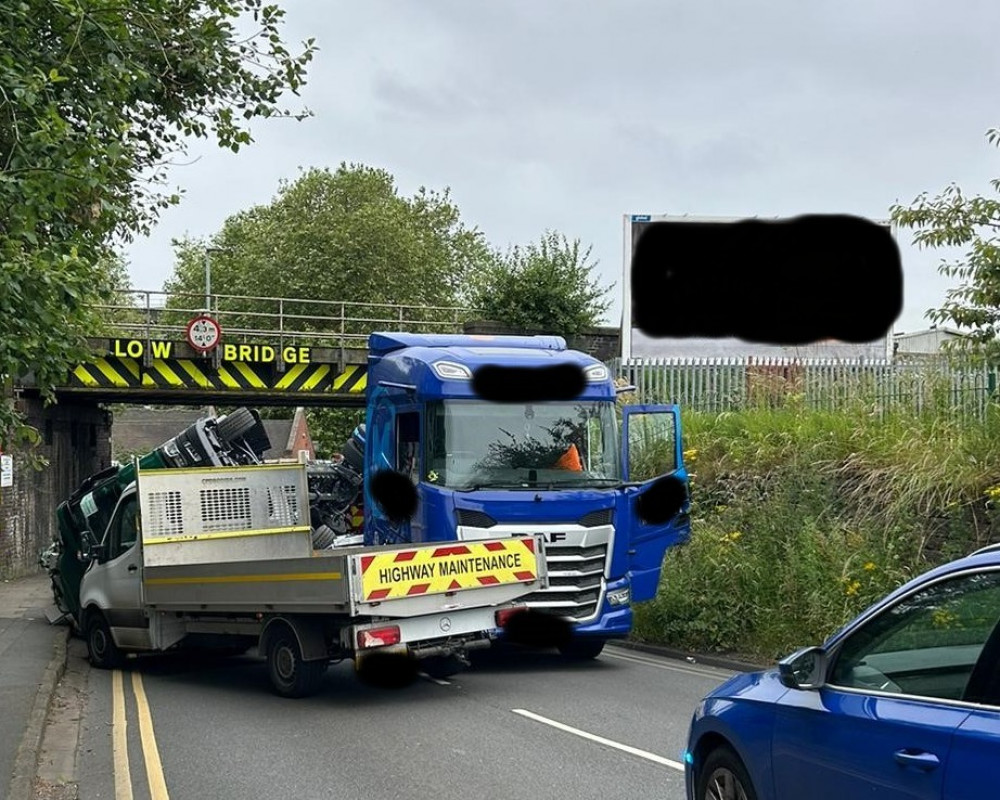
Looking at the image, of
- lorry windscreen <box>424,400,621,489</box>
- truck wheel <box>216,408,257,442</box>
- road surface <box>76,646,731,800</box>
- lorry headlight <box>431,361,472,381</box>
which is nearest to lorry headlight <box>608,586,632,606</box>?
road surface <box>76,646,731,800</box>

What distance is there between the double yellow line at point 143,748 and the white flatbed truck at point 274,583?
0.96 meters

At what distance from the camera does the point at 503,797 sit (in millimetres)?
7152

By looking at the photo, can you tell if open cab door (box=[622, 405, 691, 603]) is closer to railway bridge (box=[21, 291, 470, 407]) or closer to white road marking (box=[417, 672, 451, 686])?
white road marking (box=[417, 672, 451, 686])

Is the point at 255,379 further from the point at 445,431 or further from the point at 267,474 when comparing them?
the point at 445,431

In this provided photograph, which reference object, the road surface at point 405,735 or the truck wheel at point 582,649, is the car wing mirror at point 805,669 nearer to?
the road surface at point 405,735

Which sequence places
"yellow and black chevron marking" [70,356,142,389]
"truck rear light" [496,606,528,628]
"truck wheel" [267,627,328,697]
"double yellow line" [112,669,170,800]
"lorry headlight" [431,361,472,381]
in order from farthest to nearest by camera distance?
"yellow and black chevron marking" [70,356,142,389] → "lorry headlight" [431,361,472,381] → "truck rear light" [496,606,528,628] → "truck wheel" [267,627,328,697] → "double yellow line" [112,669,170,800]

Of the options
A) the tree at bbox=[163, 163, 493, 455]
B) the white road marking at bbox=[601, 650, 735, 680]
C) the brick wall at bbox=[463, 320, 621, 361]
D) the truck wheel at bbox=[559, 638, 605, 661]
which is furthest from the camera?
the tree at bbox=[163, 163, 493, 455]

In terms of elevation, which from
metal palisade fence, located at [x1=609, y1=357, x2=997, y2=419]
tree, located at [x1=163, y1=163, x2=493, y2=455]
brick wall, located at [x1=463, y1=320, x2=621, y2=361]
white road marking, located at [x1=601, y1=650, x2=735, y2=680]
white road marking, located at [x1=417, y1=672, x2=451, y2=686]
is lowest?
white road marking, located at [x1=601, y1=650, x2=735, y2=680]

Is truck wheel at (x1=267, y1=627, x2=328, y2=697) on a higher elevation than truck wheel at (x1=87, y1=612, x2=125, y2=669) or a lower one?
higher

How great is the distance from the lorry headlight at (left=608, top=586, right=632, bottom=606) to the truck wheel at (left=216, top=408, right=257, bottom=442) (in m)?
6.53

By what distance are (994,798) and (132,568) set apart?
36.9ft

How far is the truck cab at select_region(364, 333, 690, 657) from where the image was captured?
11805 mm

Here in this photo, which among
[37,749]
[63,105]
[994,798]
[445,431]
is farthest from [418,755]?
[63,105]

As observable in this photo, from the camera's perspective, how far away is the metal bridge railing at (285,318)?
29.2 m
